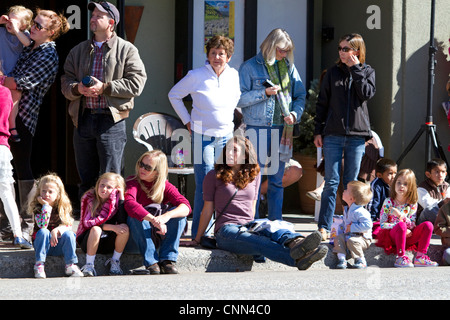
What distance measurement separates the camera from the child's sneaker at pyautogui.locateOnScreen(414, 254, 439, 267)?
729 cm

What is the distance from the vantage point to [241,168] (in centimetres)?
716

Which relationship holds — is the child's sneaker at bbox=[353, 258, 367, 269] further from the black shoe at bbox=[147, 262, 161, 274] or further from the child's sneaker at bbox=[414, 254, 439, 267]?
the black shoe at bbox=[147, 262, 161, 274]

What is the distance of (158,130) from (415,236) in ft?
9.85

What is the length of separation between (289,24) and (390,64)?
4.31ft

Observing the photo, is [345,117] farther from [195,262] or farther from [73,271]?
[73,271]

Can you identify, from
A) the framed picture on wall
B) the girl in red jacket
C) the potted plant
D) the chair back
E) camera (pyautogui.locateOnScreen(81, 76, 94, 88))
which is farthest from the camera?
the framed picture on wall

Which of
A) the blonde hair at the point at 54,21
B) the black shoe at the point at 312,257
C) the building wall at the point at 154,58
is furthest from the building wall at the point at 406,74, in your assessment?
the blonde hair at the point at 54,21

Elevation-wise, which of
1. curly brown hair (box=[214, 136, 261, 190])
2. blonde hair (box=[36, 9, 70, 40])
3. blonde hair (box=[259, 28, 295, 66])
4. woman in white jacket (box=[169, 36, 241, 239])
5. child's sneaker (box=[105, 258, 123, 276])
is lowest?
child's sneaker (box=[105, 258, 123, 276])

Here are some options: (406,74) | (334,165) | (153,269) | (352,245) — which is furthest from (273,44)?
(153,269)

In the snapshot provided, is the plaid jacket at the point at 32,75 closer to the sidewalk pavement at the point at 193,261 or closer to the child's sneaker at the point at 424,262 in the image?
the sidewalk pavement at the point at 193,261

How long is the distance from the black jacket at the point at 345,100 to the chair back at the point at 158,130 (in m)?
1.73

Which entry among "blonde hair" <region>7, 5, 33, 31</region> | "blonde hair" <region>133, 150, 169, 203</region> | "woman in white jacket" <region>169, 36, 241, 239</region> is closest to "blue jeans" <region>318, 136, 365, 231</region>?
"woman in white jacket" <region>169, 36, 241, 239</region>
